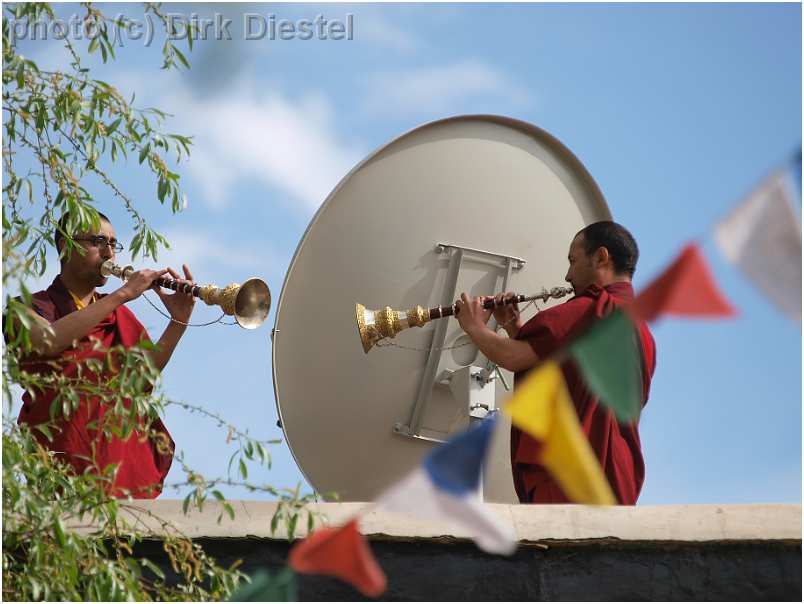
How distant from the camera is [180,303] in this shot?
622 centimetres

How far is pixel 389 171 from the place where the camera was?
6.32 m

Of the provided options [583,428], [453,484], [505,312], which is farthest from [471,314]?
[453,484]

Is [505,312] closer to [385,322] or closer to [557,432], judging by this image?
[385,322]

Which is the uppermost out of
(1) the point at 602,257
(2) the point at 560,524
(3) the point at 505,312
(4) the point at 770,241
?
(1) the point at 602,257

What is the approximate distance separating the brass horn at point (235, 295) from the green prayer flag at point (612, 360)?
358 cm

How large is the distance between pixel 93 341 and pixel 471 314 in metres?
1.80

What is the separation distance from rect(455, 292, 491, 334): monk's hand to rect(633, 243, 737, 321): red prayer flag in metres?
3.16

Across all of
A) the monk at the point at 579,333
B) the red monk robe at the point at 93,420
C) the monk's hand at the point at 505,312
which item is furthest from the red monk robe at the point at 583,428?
the red monk robe at the point at 93,420

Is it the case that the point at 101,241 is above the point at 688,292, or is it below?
above

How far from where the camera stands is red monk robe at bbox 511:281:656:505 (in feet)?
17.7

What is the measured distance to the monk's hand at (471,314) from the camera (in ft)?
19.2

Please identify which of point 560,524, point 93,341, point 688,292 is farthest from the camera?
point 93,341

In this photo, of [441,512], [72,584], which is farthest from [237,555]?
[441,512]

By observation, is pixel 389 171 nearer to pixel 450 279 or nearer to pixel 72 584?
pixel 450 279
